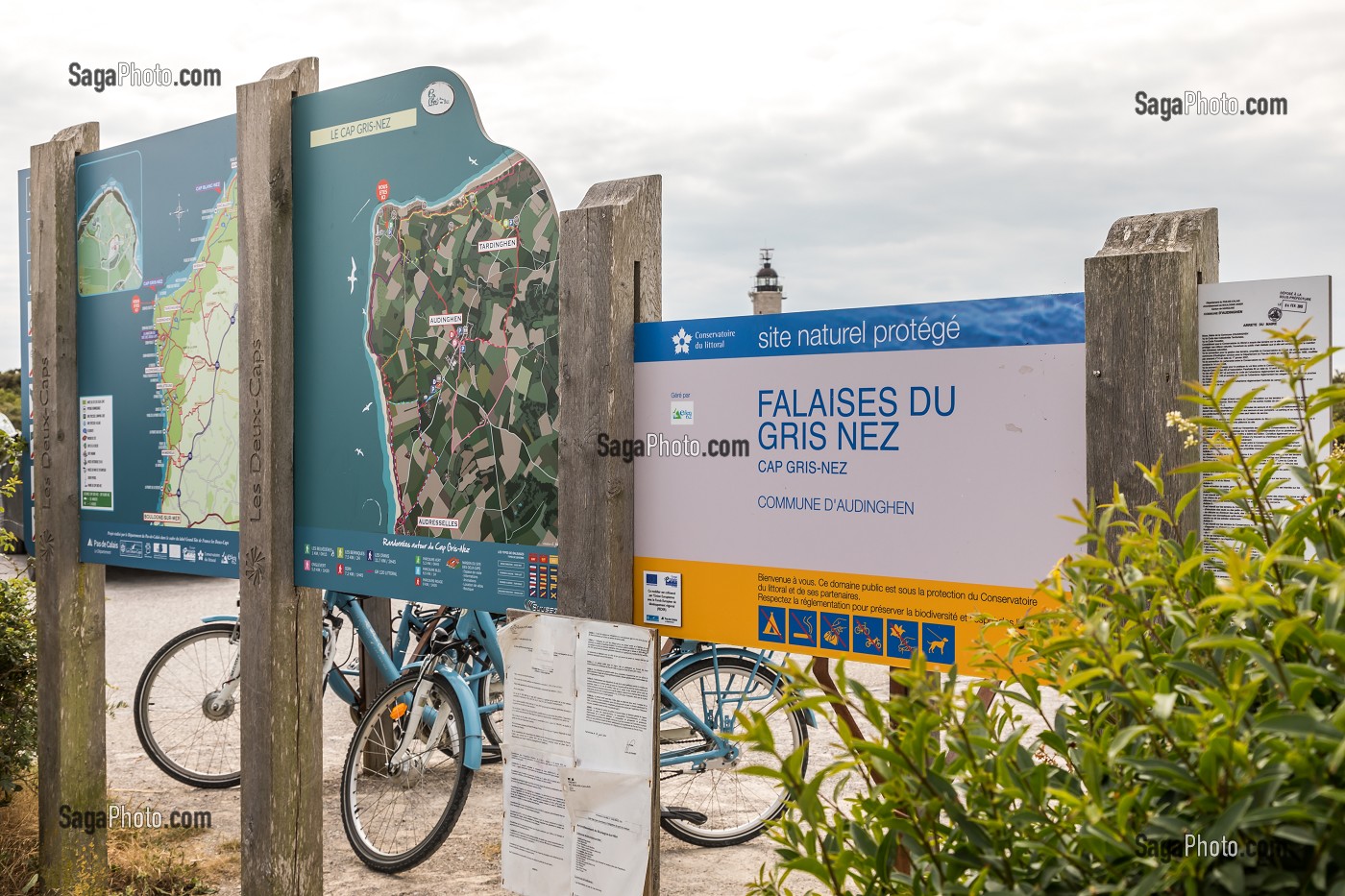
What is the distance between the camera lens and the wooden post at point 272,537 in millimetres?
3375

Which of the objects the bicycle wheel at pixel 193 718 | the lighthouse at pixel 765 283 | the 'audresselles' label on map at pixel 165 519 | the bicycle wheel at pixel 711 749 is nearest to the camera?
the 'audresselles' label on map at pixel 165 519

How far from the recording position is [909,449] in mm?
2312

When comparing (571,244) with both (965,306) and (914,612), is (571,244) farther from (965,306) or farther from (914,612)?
(914,612)

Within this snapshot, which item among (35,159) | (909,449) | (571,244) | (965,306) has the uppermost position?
(35,159)

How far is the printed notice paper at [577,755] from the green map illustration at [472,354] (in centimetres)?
32

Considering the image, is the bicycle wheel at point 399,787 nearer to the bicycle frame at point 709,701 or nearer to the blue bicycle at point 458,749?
the blue bicycle at point 458,749

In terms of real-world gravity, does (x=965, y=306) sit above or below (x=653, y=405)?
above

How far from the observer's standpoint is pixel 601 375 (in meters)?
2.63

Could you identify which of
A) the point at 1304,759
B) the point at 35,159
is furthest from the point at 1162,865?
the point at 35,159

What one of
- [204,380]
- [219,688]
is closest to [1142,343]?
[204,380]

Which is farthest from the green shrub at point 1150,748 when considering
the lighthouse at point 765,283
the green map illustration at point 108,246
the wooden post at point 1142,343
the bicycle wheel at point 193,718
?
the lighthouse at point 765,283

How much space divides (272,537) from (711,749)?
6.92ft

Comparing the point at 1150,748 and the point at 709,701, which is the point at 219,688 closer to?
the point at 709,701

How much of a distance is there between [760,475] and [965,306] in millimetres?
573
